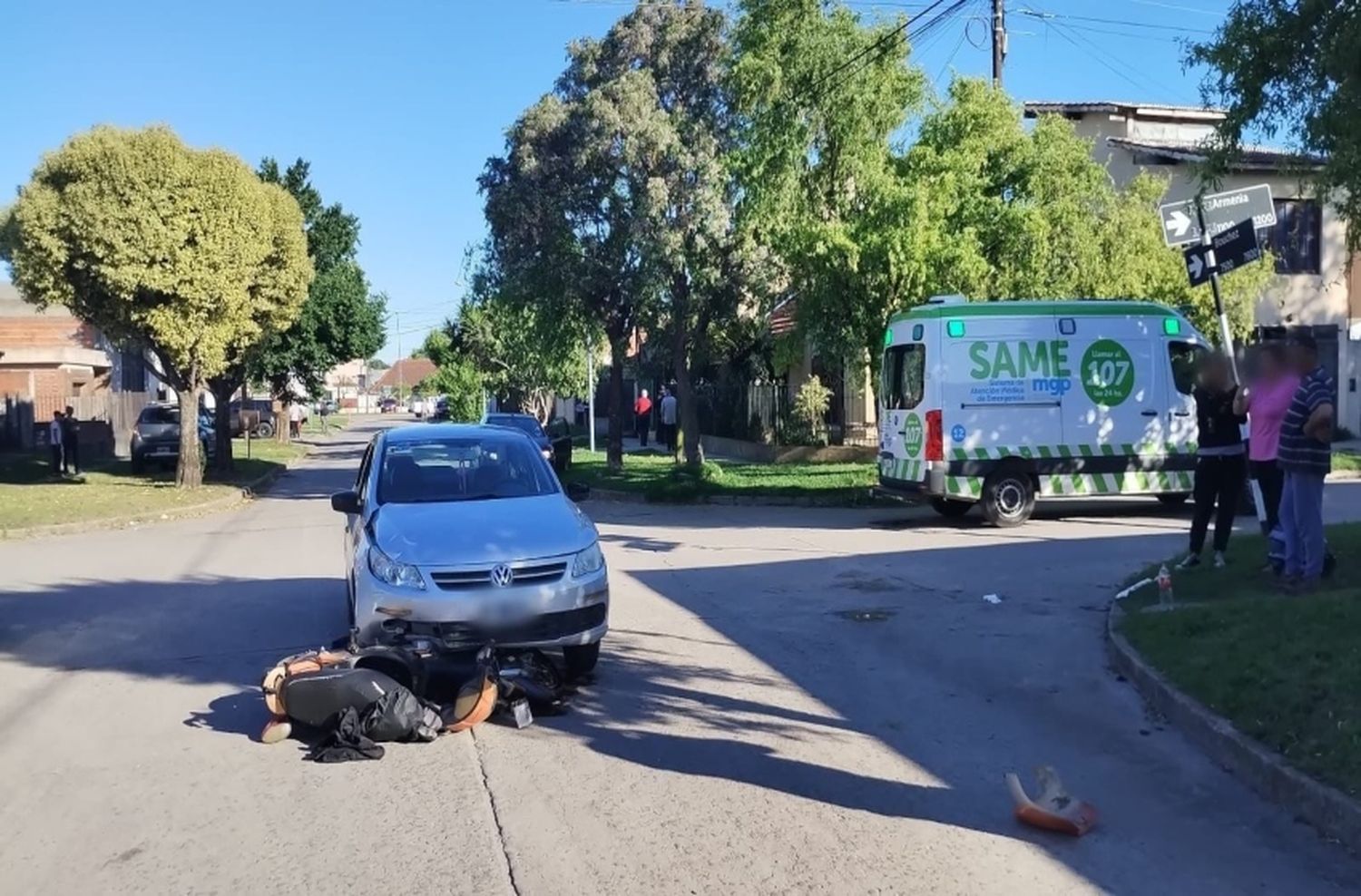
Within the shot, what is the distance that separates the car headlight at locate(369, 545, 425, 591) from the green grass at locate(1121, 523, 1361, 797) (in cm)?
451

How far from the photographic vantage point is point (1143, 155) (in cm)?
2838

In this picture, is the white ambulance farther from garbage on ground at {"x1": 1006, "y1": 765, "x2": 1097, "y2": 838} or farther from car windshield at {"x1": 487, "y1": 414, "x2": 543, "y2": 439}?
garbage on ground at {"x1": 1006, "y1": 765, "x2": 1097, "y2": 838}

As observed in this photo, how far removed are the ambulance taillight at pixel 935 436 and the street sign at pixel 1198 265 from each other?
16.5 feet

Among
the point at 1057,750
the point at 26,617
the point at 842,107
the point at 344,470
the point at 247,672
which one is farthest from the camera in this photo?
the point at 344,470

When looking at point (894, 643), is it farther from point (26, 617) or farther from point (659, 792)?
point (26, 617)

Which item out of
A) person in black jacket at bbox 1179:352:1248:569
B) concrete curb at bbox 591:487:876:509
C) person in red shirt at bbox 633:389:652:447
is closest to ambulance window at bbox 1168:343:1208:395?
concrete curb at bbox 591:487:876:509

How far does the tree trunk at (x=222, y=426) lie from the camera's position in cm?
2962

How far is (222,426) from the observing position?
29922 mm

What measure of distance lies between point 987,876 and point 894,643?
4.48 metres

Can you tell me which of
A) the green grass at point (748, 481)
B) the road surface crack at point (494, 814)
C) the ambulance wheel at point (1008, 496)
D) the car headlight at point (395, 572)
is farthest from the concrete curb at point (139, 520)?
the road surface crack at point (494, 814)

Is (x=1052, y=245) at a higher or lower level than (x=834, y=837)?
higher

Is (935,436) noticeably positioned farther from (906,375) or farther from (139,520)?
(139,520)

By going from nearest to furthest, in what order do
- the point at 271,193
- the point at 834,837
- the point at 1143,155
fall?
1. the point at 834,837
2. the point at 271,193
3. the point at 1143,155

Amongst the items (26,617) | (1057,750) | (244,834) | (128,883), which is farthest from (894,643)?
(26,617)
